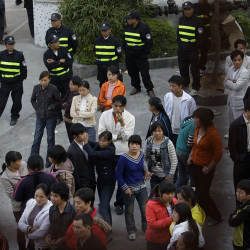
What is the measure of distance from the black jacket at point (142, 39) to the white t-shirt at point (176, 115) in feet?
8.52

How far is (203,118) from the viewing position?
167 centimetres

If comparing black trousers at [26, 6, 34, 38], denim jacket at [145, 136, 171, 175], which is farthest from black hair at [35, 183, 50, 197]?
black trousers at [26, 6, 34, 38]

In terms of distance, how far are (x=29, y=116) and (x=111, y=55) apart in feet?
5.21

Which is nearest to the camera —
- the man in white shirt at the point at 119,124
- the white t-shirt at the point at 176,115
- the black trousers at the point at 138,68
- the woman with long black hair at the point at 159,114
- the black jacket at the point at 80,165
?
the black jacket at the point at 80,165

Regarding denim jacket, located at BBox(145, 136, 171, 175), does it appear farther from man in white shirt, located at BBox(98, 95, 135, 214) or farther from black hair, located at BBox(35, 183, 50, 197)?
black hair, located at BBox(35, 183, 50, 197)

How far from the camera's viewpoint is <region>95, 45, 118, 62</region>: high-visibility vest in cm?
781

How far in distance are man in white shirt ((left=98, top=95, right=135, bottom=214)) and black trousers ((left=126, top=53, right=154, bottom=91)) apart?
2898mm

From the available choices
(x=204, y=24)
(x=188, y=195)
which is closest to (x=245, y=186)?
(x=188, y=195)

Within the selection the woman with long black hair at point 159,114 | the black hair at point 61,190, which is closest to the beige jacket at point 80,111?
the woman with long black hair at point 159,114

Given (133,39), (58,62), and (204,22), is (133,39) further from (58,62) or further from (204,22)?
(204,22)

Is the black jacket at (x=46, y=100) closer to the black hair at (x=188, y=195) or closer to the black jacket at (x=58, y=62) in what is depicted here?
the black jacket at (x=58, y=62)

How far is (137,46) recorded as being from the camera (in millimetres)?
8008

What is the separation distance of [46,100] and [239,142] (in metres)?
2.71

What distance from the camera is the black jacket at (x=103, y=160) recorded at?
4.67 meters
